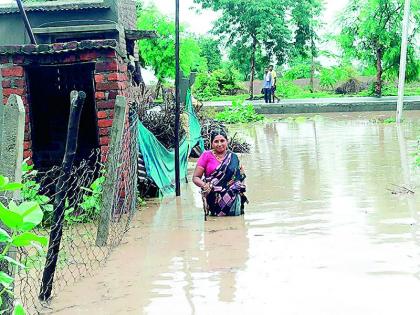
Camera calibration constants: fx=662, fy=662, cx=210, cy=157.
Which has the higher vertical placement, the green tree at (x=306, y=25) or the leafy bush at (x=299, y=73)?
the green tree at (x=306, y=25)

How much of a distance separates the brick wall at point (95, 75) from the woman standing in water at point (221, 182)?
117 centimetres

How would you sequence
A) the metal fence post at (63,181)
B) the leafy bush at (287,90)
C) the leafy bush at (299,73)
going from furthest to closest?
the leafy bush at (299,73)
the leafy bush at (287,90)
the metal fence post at (63,181)

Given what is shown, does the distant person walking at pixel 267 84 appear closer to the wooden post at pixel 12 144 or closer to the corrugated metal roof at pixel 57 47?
the corrugated metal roof at pixel 57 47

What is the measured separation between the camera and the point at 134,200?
768 cm

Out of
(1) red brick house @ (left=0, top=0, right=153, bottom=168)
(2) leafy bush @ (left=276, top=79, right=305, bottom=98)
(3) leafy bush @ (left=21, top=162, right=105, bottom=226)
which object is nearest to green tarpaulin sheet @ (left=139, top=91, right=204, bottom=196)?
(1) red brick house @ (left=0, top=0, right=153, bottom=168)

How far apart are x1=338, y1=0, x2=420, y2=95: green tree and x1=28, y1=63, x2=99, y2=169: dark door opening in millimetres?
21481

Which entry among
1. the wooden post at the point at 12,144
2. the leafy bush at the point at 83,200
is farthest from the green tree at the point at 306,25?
the wooden post at the point at 12,144

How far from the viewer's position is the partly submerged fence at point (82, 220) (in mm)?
4254

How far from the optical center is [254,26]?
3058 centimetres

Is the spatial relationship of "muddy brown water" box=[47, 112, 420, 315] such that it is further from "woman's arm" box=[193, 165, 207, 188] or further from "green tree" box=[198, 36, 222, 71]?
"green tree" box=[198, 36, 222, 71]

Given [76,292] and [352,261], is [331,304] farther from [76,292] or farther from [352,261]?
Result: [76,292]

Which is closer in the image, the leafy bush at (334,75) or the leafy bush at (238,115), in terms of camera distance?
the leafy bush at (238,115)

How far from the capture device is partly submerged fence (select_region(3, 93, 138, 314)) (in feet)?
14.0

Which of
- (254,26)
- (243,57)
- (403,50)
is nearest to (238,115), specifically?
(403,50)
